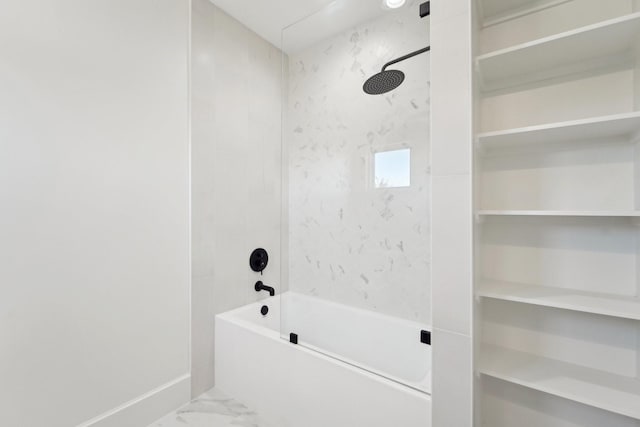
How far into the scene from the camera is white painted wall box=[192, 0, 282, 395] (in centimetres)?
181

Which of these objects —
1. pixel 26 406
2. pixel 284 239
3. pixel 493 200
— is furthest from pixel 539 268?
pixel 26 406

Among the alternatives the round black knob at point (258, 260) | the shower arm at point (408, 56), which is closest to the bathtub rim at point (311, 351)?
the round black knob at point (258, 260)

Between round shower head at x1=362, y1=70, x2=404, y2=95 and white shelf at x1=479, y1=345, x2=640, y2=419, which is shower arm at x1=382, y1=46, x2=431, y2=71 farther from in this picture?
white shelf at x1=479, y1=345, x2=640, y2=419

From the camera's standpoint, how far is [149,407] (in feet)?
5.12

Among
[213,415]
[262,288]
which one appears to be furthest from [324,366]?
[262,288]

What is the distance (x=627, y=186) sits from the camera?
3.35ft

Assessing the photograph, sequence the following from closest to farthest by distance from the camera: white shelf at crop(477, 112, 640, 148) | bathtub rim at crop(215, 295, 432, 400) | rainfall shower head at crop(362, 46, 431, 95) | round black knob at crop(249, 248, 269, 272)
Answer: white shelf at crop(477, 112, 640, 148) → bathtub rim at crop(215, 295, 432, 400) → rainfall shower head at crop(362, 46, 431, 95) → round black knob at crop(249, 248, 269, 272)

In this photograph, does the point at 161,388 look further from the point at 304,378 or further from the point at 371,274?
the point at 371,274

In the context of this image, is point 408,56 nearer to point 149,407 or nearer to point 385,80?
point 385,80

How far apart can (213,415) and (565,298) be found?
1887mm

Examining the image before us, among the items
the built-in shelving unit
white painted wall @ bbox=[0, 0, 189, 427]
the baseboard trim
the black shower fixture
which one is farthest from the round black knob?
the built-in shelving unit

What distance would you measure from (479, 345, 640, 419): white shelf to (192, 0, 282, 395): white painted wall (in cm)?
160

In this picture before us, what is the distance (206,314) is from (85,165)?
3.68 feet

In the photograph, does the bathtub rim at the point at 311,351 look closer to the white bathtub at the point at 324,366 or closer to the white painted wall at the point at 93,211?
the white bathtub at the point at 324,366
